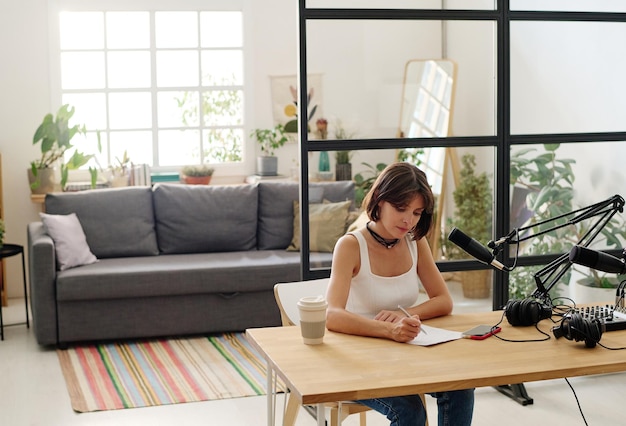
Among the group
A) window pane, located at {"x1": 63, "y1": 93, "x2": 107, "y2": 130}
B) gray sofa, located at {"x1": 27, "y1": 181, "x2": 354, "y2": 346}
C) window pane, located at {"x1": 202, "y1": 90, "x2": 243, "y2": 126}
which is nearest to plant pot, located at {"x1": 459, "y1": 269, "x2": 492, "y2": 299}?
gray sofa, located at {"x1": 27, "y1": 181, "x2": 354, "y2": 346}

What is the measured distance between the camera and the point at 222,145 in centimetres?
731

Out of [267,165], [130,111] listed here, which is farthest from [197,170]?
[130,111]

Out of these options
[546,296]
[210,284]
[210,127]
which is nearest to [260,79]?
[210,127]

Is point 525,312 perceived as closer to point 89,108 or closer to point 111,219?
point 111,219

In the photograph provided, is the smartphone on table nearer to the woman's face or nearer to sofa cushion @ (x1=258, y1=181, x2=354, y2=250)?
the woman's face

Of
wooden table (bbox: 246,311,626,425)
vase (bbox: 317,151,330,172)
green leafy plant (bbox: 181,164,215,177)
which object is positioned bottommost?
wooden table (bbox: 246,311,626,425)

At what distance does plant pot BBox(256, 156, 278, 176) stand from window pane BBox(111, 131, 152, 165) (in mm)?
925

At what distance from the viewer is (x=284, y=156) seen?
23.9ft

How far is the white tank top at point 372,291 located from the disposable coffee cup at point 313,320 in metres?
0.38

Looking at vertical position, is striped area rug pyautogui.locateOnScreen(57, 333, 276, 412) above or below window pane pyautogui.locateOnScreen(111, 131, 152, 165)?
below

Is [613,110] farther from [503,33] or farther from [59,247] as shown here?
[59,247]

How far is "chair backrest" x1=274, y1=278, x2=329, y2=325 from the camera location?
121 inches

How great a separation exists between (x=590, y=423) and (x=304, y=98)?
1.91 m

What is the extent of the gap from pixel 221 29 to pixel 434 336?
514 centimetres
